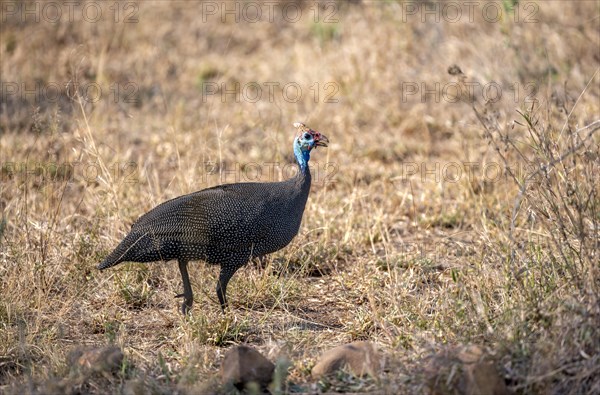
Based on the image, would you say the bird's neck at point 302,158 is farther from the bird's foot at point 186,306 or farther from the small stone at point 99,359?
the small stone at point 99,359

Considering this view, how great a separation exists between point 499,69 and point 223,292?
395 cm

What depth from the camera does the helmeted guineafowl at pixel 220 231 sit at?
4.19 m

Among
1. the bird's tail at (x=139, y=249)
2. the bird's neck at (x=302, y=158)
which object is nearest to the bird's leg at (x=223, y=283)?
A: the bird's tail at (x=139, y=249)

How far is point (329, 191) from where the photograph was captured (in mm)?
6223

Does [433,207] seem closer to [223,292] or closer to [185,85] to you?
[223,292]

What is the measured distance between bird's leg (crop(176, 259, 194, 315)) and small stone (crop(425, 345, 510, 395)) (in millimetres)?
1384

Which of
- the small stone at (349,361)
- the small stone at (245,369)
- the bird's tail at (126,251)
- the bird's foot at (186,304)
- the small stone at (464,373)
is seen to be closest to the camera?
the small stone at (464,373)

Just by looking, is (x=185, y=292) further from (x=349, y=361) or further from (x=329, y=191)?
(x=329, y=191)

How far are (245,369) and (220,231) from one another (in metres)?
0.94

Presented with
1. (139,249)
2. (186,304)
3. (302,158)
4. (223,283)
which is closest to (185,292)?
(186,304)

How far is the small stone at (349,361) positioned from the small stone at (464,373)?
11.1 inches

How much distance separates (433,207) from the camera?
5.91 m

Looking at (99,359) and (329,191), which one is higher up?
(329,191)

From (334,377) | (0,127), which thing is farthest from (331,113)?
(334,377)
